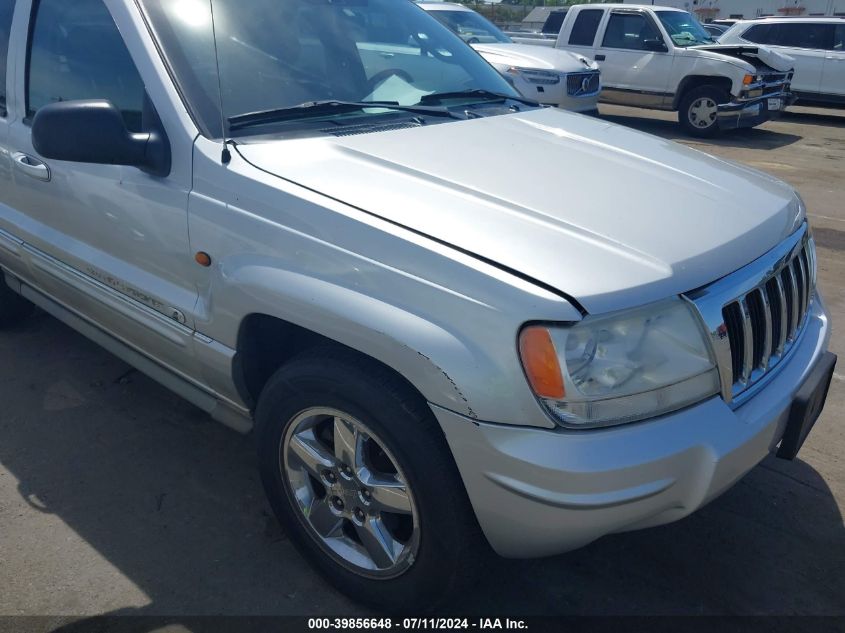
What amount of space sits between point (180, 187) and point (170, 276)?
12.6 inches

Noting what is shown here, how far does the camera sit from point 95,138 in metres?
2.41

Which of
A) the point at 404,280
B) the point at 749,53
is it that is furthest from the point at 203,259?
the point at 749,53

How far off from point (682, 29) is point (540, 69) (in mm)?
3753

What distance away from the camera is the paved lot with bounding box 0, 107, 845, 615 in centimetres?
254

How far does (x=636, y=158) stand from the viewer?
2.74m

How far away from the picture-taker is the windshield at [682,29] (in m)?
12.5

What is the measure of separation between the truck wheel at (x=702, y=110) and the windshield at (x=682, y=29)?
917mm

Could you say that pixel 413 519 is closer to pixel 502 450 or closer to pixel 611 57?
pixel 502 450

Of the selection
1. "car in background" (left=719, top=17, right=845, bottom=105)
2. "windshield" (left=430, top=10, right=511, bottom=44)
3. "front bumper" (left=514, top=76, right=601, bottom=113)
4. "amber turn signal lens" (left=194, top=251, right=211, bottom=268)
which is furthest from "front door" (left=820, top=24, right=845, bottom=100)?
"amber turn signal lens" (left=194, top=251, right=211, bottom=268)

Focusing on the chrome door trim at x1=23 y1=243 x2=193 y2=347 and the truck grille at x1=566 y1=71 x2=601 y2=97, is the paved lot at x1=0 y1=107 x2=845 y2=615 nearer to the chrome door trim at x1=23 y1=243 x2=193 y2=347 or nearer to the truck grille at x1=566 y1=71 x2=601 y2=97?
the chrome door trim at x1=23 y1=243 x2=193 y2=347

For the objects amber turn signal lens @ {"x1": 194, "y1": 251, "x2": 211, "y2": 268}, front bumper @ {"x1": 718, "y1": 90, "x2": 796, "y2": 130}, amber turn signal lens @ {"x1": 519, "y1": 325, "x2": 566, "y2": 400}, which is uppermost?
amber turn signal lens @ {"x1": 519, "y1": 325, "x2": 566, "y2": 400}

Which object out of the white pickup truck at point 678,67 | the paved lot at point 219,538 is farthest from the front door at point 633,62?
the paved lot at point 219,538

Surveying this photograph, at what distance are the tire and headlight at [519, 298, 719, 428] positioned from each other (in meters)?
3.54

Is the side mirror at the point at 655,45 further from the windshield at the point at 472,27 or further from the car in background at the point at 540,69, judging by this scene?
the windshield at the point at 472,27
